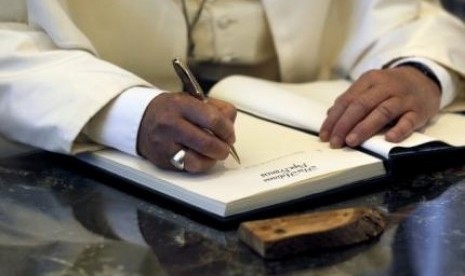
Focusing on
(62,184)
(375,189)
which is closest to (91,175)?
(62,184)

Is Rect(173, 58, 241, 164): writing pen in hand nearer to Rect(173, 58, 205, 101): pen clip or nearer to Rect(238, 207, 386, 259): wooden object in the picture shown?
Rect(173, 58, 205, 101): pen clip

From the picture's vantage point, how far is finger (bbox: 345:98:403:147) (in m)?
0.74

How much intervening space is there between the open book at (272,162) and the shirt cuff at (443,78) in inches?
0.8

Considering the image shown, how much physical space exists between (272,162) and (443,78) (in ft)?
0.88

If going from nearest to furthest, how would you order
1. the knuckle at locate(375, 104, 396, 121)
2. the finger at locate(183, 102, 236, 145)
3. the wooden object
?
the wooden object, the finger at locate(183, 102, 236, 145), the knuckle at locate(375, 104, 396, 121)

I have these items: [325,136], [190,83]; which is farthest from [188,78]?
[325,136]

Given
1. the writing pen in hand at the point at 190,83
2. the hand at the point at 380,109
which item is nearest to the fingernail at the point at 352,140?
the hand at the point at 380,109

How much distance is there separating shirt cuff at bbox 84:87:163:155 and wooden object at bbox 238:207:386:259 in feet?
0.53

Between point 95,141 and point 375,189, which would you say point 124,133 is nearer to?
point 95,141

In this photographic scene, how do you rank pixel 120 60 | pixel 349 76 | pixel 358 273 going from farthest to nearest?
pixel 349 76 → pixel 120 60 → pixel 358 273

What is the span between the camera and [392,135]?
74cm

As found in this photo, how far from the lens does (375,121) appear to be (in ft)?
2.49

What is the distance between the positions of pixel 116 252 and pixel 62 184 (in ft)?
0.52

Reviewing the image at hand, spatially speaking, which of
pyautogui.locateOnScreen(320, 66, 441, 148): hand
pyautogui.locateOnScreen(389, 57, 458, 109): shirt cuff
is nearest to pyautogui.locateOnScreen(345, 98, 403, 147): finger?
pyautogui.locateOnScreen(320, 66, 441, 148): hand
